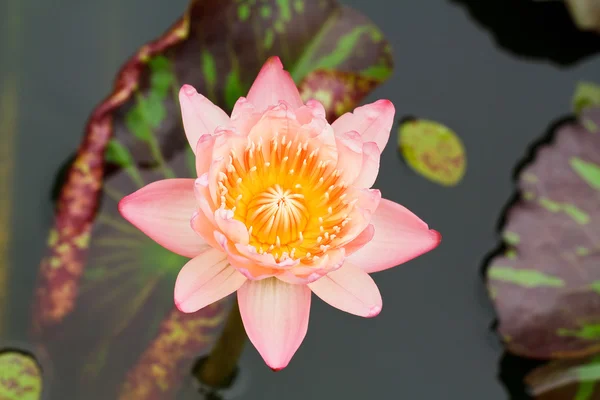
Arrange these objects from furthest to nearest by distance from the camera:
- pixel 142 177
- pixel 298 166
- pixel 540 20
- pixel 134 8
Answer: pixel 540 20 < pixel 134 8 < pixel 142 177 < pixel 298 166

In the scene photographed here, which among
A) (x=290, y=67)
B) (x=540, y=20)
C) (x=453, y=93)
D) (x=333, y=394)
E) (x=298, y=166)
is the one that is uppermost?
(x=540, y=20)

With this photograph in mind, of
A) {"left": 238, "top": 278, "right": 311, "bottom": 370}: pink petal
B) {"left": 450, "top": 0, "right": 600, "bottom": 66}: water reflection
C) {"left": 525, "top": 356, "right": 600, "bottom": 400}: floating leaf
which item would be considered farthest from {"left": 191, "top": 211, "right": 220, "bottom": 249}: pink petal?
{"left": 450, "top": 0, "right": 600, "bottom": 66}: water reflection

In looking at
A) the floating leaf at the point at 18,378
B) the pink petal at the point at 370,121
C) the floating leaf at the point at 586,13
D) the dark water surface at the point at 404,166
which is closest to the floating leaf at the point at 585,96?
the dark water surface at the point at 404,166

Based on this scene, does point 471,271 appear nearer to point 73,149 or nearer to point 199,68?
point 199,68

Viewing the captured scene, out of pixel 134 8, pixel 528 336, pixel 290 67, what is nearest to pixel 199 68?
pixel 290 67

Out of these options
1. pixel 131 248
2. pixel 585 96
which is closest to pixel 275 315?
pixel 131 248

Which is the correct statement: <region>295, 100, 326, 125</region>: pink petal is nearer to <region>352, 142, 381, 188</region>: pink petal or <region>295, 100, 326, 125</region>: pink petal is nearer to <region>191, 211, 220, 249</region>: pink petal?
<region>352, 142, 381, 188</region>: pink petal

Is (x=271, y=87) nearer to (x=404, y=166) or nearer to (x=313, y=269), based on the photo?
(x=313, y=269)
